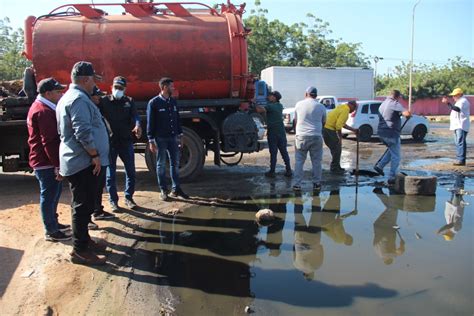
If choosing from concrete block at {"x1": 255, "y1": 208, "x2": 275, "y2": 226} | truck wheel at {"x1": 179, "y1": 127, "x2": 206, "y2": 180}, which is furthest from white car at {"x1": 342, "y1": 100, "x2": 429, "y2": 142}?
concrete block at {"x1": 255, "y1": 208, "x2": 275, "y2": 226}

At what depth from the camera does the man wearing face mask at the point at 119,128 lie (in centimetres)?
614

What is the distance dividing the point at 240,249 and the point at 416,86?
149 feet

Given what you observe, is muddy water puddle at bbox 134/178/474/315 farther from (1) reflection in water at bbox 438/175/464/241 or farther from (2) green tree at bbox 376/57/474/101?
(2) green tree at bbox 376/57/474/101

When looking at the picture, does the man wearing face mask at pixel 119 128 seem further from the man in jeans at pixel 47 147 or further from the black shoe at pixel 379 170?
the black shoe at pixel 379 170

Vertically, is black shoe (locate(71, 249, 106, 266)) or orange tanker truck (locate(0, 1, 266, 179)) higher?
orange tanker truck (locate(0, 1, 266, 179))

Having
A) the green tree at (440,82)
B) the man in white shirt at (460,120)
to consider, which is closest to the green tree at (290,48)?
the green tree at (440,82)

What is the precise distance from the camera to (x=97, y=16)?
315 inches

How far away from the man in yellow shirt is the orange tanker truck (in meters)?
1.72

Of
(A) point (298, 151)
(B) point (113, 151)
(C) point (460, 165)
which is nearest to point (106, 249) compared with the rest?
(B) point (113, 151)

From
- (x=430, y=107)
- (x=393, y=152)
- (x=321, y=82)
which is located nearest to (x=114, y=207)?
(x=393, y=152)

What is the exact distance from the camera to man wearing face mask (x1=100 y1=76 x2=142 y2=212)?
6137 mm

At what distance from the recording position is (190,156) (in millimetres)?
8320

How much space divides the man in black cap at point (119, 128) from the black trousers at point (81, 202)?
1.74 meters

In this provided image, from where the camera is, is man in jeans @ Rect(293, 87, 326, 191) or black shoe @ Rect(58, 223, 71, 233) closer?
black shoe @ Rect(58, 223, 71, 233)
